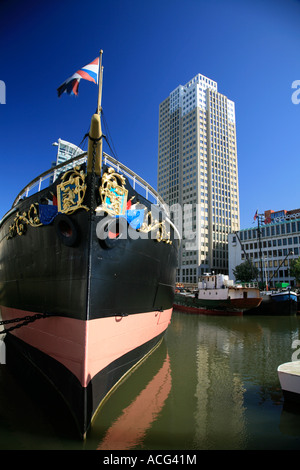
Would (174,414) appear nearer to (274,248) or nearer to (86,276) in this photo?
(86,276)

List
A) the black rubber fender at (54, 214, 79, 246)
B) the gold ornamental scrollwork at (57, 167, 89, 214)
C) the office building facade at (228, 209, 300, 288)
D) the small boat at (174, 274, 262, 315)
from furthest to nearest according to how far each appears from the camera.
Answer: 1. the office building facade at (228, 209, 300, 288)
2. the small boat at (174, 274, 262, 315)
3. the gold ornamental scrollwork at (57, 167, 89, 214)
4. the black rubber fender at (54, 214, 79, 246)

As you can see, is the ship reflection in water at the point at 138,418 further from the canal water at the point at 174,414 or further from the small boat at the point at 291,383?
the small boat at the point at 291,383

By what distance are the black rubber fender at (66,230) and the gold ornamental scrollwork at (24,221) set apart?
0.91 m

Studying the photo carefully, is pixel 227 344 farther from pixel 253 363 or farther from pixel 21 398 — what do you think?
pixel 21 398

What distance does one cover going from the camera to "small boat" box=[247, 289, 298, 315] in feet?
94.2

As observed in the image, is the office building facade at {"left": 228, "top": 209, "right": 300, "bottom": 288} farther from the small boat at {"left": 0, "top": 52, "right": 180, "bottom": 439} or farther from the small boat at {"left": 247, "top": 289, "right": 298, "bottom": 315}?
the small boat at {"left": 0, "top": 52, "right": 180, "bottom": 439}

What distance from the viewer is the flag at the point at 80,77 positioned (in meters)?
5.85

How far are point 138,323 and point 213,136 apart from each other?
9255 cm

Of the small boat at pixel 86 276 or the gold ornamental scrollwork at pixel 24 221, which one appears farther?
the gold ornamental scrollwork at pixel 24 221

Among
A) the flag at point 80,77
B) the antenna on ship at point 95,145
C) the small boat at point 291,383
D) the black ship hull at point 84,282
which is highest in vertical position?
the flag at point 80,77

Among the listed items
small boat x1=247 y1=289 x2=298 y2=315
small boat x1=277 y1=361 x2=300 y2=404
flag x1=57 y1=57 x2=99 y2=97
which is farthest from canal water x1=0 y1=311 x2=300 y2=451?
small boat x1=247 y1=289 x2=298 y2=315

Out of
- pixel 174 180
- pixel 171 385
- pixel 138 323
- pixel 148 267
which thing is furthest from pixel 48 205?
pixel 174 180

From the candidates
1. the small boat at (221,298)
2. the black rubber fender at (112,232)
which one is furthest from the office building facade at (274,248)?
the black rubber fender at (112,232)

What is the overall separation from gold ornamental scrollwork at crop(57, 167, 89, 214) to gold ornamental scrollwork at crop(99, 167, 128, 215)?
0.42 meters
